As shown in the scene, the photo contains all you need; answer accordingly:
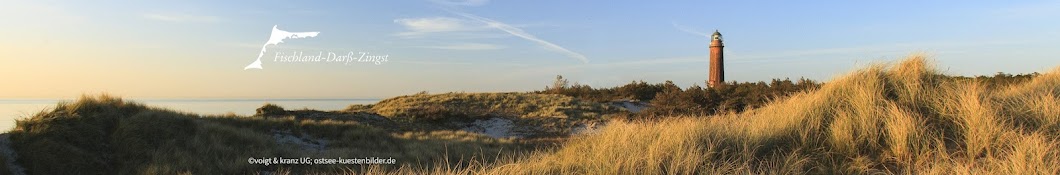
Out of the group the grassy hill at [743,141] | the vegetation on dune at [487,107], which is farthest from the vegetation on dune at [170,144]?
the vegetation on dune at [487,107]

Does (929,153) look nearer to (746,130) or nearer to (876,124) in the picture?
(876,124)

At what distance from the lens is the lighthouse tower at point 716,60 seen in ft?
74.4

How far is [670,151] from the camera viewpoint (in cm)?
502

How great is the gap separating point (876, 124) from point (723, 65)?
17.7 m

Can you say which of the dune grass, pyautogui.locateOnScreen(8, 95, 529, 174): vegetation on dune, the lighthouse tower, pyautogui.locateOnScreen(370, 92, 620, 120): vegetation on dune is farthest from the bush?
the lighthouse tower

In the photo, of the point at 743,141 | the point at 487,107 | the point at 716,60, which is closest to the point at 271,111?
the point at 487,107

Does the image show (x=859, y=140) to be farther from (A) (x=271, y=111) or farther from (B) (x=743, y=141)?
(A) (x=271, y=111)

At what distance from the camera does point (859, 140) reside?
5.66 metres

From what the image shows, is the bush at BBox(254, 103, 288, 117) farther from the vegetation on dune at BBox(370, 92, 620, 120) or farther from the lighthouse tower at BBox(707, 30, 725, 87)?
the lighthouse tower at BBox(707, 30, 725, 87)

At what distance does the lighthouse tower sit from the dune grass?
1564 centimetres

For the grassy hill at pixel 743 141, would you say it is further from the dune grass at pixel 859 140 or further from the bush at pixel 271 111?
the bush at pixel 271 111

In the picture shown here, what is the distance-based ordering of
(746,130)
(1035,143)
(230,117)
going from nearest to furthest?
1. (1035,143)
2. (746,130)
3. (230,117)

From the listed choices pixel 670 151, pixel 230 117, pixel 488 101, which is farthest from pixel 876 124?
pixel 488 101

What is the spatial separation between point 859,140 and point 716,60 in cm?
1758
